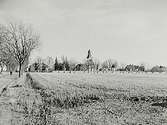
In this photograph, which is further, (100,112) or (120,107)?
(120,107)

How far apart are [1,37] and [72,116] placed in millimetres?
41319

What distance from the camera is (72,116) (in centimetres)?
876

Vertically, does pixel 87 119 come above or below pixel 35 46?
below

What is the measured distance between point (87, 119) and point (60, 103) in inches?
151

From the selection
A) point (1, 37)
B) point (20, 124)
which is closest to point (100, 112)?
point (20, 124)

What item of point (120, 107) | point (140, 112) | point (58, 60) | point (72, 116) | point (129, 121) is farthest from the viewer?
point (58, 60)

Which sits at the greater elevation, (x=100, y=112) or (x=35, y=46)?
(x=35, y=46)

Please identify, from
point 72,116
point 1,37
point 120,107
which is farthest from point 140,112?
point 1,37

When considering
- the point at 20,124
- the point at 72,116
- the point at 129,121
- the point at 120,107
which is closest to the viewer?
the point at 20,124

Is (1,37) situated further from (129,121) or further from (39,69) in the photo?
(39,69)

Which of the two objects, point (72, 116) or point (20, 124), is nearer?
point (20, 124)

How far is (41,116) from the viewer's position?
8.30 meters

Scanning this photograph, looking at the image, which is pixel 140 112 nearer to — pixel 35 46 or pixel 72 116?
pixel 72 116

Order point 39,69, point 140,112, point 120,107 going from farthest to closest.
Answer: point 39,69
point 120,107
point 140,112
